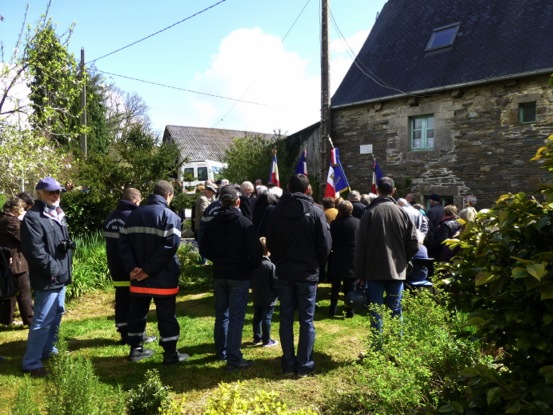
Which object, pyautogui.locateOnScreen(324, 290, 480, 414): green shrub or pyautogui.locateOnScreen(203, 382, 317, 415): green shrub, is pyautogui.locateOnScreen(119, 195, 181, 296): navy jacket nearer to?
pyautogui.locateOnScreen(324, 290, 480, 414): green shrub

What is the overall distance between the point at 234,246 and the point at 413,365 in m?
2.31

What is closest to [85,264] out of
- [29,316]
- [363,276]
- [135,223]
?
[29,316]

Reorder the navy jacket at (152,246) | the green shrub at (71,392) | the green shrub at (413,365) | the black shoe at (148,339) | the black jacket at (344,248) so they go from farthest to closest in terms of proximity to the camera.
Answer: the black jacket at (344,248) < the black shoe at (148,339) < the navy jacket at (152,246) < the green shrub at (413,365) < the green shrub at (71,392)

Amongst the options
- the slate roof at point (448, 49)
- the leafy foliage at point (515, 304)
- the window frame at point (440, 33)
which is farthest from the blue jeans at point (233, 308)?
the window frame at point (440, 33)

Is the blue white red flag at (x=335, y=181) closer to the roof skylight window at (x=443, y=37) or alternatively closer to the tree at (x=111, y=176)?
the tree at (x=111, y=176)

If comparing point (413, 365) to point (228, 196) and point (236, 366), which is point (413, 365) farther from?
point (228, 196)

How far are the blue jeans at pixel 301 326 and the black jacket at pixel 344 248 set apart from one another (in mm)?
1948

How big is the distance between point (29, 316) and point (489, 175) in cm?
1199

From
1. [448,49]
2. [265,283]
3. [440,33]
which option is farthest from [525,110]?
[265,283]

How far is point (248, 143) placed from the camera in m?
18.5

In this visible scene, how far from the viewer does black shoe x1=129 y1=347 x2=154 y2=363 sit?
16.5 ft

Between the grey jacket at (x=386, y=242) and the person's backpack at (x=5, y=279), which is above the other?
the grey jacket at (x=386, y=242)

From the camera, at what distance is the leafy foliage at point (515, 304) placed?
1845 millimetres

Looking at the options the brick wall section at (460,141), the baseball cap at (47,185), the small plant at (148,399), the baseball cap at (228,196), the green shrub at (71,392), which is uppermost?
the brick wall section at (460,141)
